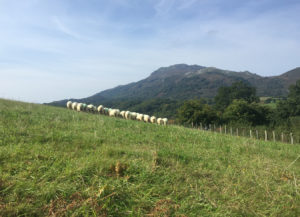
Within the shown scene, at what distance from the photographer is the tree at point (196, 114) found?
5688cm

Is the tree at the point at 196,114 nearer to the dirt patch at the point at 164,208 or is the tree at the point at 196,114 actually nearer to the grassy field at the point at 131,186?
the grassy field at the point at 131,186

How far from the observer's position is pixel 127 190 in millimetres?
Answer: 3230

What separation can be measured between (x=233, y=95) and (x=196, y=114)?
54.9 metres

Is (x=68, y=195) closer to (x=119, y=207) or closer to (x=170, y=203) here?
(x=119, y=207)

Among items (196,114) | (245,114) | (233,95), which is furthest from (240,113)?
(233,95)

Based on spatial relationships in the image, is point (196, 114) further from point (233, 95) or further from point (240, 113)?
point (233, 95)

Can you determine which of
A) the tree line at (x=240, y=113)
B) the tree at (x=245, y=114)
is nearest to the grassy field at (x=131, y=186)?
the tree line at (x=240, y=113)

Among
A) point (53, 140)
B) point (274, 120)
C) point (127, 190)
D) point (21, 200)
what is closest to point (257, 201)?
point (127, 190)

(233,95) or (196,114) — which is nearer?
(196,114)

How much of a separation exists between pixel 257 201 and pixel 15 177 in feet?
13.7

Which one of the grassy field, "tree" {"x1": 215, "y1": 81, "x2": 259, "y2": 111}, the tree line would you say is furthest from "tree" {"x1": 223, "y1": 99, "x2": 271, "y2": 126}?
the grassy field

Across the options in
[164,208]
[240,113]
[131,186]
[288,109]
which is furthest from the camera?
[288,109]

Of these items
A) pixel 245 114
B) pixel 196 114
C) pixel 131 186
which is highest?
pixel 131 186

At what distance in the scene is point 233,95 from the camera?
102 metres
